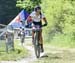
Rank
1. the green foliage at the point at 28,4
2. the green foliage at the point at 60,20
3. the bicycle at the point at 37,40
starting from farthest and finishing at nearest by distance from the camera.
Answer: the green foliage at the point at 28,4 < the green foliage at the point at 60,20 < the bicycle at the point at 37,40

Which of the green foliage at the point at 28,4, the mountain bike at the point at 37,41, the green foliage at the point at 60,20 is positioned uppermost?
the mountain bike at the point at 37,41

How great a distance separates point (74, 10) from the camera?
803 inches

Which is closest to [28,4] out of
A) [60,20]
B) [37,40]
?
[60,20]

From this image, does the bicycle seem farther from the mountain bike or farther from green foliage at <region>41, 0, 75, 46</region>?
green foliage at <region>41, 0, 75, 46</region>

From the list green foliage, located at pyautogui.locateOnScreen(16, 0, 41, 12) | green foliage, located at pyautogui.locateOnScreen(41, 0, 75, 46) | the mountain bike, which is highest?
the mountain bike

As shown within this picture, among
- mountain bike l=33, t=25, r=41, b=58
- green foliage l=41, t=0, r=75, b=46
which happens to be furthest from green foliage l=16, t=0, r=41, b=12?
mountain bike l=33, t=25, r=41, b=58

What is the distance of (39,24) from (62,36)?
32.7 ft

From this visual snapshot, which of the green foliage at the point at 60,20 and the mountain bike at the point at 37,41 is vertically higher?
the mountain bike at the point at 37,41

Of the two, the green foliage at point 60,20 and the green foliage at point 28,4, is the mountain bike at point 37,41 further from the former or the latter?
the green foliage at point 28,4

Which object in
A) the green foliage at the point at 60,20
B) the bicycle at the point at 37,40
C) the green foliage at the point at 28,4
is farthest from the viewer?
the green foliage at the point at 28,4

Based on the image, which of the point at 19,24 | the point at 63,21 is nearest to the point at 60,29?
the point at 63,21

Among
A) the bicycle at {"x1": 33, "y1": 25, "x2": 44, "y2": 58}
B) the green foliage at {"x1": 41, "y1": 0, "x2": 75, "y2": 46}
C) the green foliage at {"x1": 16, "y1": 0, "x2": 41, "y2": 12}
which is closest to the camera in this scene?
the bicycle at {"x1": 33, "y1": 25, "x2": 44, "y2": 58}

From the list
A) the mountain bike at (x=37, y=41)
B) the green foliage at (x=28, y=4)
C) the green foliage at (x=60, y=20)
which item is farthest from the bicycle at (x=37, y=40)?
the green foliage at (x=28, y=4)

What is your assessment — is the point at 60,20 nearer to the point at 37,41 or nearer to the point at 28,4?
the point at 37,41
